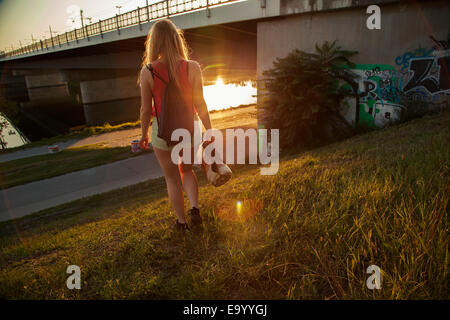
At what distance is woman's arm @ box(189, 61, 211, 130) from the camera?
295cm

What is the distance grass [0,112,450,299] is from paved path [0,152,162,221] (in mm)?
5947

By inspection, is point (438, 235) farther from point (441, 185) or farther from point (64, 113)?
point (64, 113)

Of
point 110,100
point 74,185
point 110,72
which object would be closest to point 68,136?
point 74,185

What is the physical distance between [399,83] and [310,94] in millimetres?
2617

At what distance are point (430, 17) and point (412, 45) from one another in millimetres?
777

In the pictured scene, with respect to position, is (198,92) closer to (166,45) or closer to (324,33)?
(166,45)

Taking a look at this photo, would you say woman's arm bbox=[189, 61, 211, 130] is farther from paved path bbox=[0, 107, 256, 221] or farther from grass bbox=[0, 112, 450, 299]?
paved path bbox=[0, 107, 256, 221]

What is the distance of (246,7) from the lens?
12.2m

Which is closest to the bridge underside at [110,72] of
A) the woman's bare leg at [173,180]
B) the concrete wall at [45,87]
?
the concrete wall at [45,87]

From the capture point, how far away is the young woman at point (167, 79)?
2.85 meters

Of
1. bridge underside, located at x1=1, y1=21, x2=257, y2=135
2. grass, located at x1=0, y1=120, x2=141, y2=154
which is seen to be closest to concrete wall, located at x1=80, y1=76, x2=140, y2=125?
bridge underside, located at x1=1, y1=21, x2=257, y2=135

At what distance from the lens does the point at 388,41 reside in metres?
9.08
